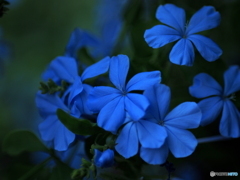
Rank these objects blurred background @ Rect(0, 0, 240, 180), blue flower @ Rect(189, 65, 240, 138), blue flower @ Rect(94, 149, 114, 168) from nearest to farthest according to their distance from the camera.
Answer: blue flower @ Rect(94, 149, 114, 168), blue flower @ Rect(189, 65, 240, 138), blurred background @ Rect(0, 0, 240, 180)

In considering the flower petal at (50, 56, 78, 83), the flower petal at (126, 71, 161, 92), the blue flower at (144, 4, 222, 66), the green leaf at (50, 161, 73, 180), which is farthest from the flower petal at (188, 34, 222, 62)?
the green leaf at (50, 161, 73, 180)

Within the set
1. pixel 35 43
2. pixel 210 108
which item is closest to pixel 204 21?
pixel 210 108

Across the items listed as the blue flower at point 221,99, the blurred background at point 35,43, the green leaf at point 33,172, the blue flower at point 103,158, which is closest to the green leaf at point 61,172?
the green leaf at point 33,172

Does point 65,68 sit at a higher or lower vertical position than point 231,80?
higher

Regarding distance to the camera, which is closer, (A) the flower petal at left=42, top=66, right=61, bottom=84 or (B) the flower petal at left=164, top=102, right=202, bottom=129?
(B) the flower petal at left=164, top=102, right=202, bottom=129

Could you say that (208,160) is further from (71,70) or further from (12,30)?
(12,30)

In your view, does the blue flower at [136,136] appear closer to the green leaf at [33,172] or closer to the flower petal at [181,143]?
the flower petal at [181,143]

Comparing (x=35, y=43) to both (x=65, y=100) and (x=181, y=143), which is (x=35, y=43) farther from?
(x=181, y=143)

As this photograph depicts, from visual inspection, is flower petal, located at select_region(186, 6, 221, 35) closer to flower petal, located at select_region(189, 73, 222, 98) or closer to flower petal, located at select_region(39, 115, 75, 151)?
flower petal, located at select_region(189, 73, 222, 98)
